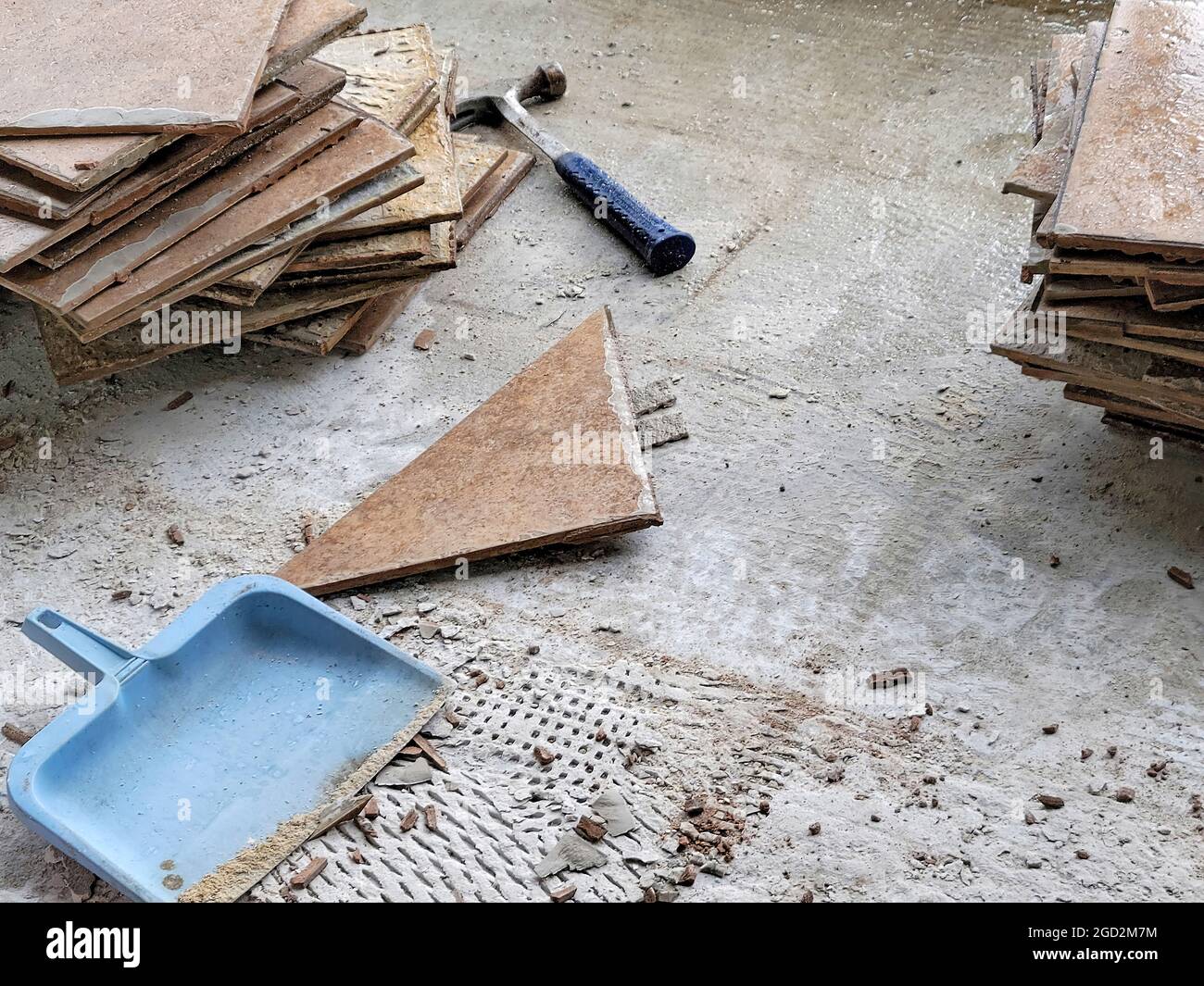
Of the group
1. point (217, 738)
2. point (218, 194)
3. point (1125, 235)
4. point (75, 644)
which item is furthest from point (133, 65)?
point (1125, 235)

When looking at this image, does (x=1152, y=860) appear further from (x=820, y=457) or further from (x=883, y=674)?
(x=820, y=457)

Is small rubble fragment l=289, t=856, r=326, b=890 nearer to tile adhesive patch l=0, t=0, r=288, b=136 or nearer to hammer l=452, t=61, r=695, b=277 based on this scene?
tile adhesive patch l=0, t=0, r=288, b=136

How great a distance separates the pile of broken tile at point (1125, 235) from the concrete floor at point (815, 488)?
40 cm

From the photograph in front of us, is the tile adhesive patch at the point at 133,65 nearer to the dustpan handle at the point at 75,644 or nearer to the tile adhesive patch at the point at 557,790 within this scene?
the dustpan handle at the point at 75,644

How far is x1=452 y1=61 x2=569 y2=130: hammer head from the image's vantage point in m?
5.47

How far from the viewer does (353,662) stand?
3.07m

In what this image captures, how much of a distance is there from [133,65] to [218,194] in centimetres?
54

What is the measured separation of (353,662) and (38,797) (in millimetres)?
791

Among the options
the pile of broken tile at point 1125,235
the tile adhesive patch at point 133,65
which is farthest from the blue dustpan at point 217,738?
the pile of broken tile at point 1125,235

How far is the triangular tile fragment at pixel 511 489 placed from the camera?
339 cm

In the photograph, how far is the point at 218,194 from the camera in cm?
389

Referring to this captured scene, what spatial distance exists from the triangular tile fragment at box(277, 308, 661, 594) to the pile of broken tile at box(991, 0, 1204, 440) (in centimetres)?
116
